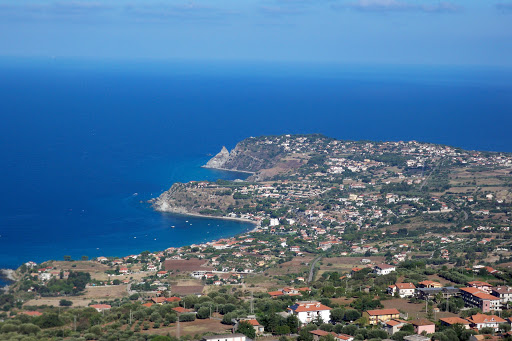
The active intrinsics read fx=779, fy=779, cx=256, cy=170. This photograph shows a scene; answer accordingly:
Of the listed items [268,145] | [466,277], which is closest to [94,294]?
[466,277]

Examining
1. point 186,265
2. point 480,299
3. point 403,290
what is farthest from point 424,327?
point 186,265

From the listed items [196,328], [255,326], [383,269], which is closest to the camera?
[255,326]

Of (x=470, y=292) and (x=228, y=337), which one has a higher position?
(x=470, y=292)

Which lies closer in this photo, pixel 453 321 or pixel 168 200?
pixel 453 321

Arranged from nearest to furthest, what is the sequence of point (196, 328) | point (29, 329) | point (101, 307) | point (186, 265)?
point (196, 328) < point (29, 329) < point (101, 307) < point (186, 265)

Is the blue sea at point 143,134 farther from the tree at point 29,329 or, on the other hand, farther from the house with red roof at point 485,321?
the house with red roof at point 485,321

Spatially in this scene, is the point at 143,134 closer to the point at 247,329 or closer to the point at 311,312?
the point at 311,312

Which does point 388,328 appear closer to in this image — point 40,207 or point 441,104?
point 40,207
